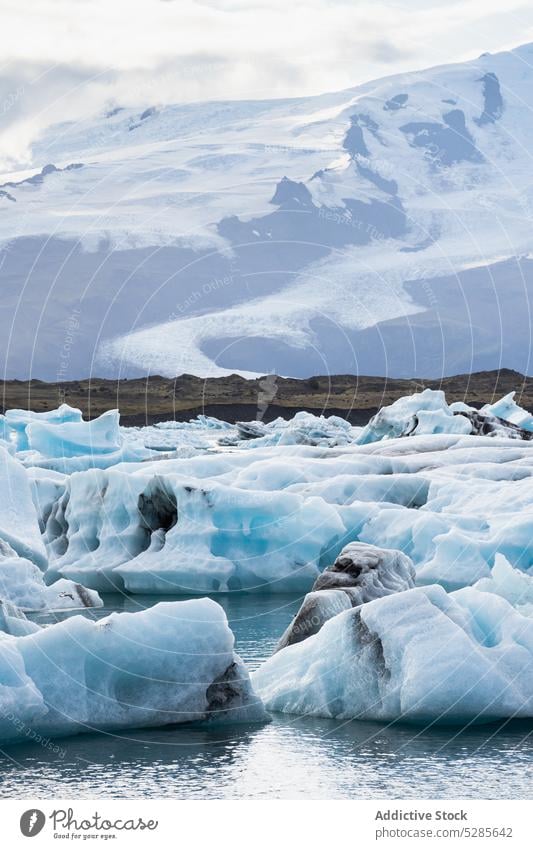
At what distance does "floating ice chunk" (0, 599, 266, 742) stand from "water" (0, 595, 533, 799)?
Answer: 213 mm

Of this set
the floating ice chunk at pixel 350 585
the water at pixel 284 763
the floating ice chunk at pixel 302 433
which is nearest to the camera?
the water at pixel 284 763

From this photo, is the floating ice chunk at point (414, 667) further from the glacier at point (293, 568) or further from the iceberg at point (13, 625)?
the iceberg at point (13, 625)

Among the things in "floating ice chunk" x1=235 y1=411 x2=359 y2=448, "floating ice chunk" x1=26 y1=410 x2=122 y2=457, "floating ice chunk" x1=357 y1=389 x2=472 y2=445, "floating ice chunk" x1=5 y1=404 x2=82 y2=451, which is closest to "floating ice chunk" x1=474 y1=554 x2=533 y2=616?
"floating ice chunk" x1=357 y1=389 x2=472 y2=445

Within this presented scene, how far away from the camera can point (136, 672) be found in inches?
564

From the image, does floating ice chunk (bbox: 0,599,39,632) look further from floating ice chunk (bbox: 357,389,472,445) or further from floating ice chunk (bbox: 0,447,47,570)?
floating ice chunk (bbox: 357,389,472,445)

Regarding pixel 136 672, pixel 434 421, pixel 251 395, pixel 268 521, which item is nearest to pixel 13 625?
pixel 136 672

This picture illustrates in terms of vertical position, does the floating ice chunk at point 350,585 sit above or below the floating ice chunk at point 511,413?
below

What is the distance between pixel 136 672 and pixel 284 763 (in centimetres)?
207

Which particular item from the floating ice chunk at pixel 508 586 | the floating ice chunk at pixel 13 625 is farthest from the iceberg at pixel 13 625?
the floating ice chunk at pixel 508 586

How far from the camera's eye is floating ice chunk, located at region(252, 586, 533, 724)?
1463 cm

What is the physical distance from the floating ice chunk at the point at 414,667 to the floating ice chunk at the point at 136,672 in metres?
0.93

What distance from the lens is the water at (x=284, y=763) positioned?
41.4ft

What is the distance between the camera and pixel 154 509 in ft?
97.7
